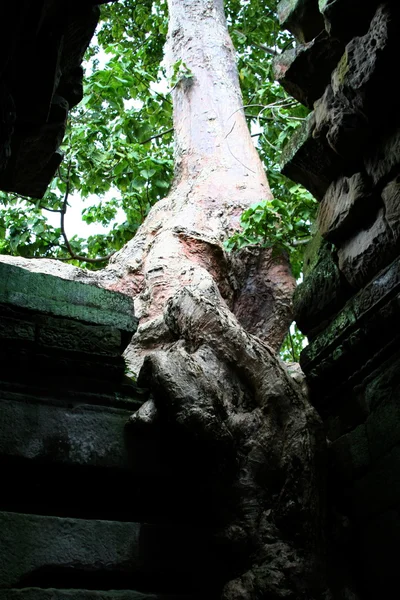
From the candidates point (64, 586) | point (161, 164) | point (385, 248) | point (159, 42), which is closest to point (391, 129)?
point (385, 248)

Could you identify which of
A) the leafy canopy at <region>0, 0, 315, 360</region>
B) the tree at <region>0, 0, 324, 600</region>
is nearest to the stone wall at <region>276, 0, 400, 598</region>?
the tree at <region>0, 0, 324, 600</region>

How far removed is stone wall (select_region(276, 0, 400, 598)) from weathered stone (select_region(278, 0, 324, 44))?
32 cm

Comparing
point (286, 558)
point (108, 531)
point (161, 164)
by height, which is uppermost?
point (161, 164)

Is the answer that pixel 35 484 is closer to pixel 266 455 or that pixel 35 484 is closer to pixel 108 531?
pixel 108 531

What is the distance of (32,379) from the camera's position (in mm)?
2785

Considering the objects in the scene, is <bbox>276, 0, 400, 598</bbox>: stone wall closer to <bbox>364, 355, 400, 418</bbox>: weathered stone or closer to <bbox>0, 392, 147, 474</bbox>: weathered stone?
<bbox>364, 355, 400, 418</bbox>: weathered stone

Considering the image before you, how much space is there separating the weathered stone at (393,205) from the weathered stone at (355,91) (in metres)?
0.30

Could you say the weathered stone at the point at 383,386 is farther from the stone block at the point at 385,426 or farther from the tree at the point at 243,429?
the tree at the point at 243,429

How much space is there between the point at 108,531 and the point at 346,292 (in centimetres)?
147

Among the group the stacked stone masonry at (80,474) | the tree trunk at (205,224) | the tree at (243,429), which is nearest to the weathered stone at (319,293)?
the tree at (243,429)

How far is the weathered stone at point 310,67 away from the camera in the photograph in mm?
3330

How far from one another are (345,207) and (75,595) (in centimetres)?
198

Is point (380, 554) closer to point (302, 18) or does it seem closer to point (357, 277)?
point (357, 277)

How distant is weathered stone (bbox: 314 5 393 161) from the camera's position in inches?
110
